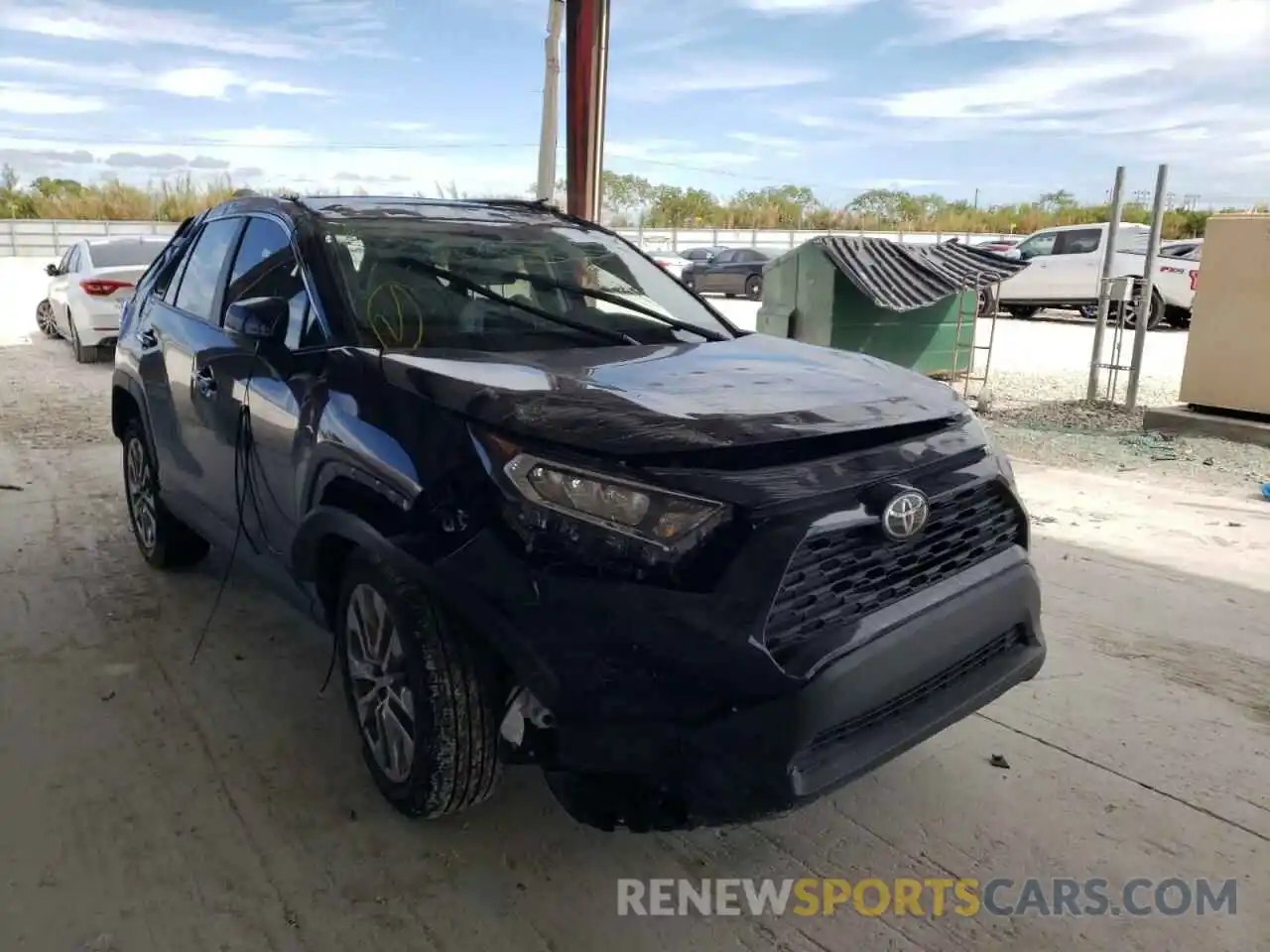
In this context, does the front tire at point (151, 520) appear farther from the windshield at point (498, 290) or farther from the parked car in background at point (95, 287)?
the parked car in background at point (95, 287)

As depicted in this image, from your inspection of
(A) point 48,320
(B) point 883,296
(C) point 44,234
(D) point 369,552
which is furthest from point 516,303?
(C) point 44,234

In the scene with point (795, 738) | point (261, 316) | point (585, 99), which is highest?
point (585, 99)

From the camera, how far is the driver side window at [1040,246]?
1775 centimetres

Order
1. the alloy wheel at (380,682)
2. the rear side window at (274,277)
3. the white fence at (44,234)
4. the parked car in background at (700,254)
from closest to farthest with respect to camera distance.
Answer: the alloy wheel at (380,682) < the rear side window at (274,277) < the parked car in background at (700,254) < the white fence at (44,234)

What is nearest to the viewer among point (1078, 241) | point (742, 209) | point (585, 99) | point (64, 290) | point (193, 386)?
point (193, 386)

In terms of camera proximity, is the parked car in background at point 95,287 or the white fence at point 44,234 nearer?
the parked car in background at point 95,287

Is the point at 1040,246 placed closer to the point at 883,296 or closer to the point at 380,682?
the point at 883,296

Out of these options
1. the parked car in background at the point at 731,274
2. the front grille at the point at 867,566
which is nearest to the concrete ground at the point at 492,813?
the front grille at the point at 867,566

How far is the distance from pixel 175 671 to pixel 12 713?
0.52m

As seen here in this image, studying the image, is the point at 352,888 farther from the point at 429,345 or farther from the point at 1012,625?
the point at 1012,625

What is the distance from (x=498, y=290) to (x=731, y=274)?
836 inches


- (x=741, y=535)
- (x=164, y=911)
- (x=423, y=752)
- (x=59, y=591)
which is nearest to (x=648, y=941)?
(x=423, y=752)

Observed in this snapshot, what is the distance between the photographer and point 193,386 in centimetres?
381

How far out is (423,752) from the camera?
253 centimetres
